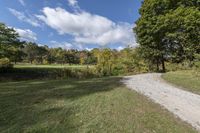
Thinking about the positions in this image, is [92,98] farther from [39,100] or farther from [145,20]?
[145,20]

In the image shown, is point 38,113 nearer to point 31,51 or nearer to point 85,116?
point 85,116

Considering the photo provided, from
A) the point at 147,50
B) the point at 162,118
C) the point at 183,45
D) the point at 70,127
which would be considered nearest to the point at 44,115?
the point at 70,127

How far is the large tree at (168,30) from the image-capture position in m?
18.1

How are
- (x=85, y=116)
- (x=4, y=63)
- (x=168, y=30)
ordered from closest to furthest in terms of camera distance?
(x=85, y=116) → (x=168, y=30) → (x=4, y=63)

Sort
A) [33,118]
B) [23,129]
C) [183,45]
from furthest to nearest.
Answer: [183,45]
[33,118]
[23,129]

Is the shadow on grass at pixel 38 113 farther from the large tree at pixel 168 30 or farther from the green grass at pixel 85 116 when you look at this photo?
the large tree at pixel 168 30

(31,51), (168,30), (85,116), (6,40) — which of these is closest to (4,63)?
(6,40)

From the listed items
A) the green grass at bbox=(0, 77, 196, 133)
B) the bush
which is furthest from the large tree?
the bush

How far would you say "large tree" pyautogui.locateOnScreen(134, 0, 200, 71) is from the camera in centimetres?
1811

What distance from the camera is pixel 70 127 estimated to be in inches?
161

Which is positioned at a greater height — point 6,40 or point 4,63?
point 6,40

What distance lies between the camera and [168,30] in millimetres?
19234

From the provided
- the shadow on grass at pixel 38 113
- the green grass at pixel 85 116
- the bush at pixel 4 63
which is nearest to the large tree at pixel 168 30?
the green grass at pixel 85 116

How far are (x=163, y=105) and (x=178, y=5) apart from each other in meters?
16.7
